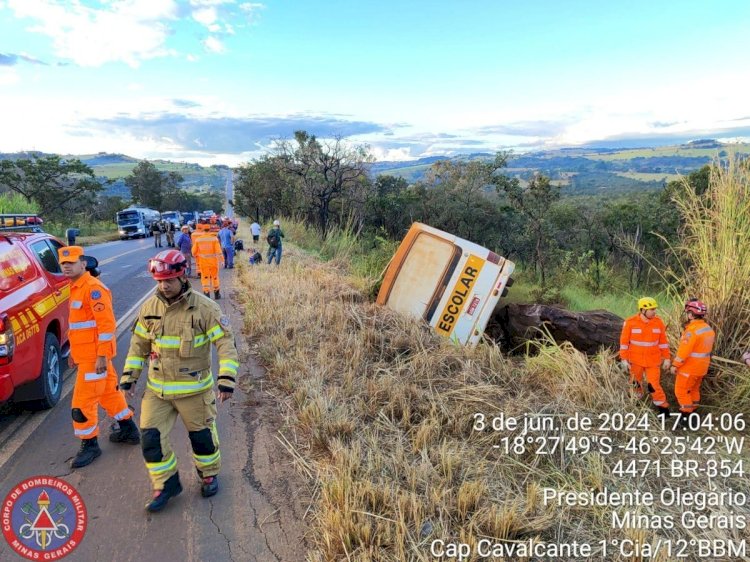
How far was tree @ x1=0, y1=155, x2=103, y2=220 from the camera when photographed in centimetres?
3416

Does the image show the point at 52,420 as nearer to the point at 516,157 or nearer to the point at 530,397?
the point at 530,397

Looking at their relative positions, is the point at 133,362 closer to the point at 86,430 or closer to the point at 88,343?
the point at 88,343

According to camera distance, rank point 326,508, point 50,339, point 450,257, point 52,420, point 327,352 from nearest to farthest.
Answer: point 326,508, point 52,420, point 50,339, point 327,352, point 450,257

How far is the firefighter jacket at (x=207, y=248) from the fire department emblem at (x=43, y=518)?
6956 millimetres

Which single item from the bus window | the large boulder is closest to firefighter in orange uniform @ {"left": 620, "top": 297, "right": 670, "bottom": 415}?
the large boulder

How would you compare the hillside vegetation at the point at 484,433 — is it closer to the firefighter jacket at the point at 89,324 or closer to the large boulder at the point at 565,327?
the large boulder at the point at 565,327

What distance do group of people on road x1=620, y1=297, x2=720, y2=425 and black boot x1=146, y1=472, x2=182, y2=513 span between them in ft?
13.8

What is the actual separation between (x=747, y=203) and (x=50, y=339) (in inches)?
274

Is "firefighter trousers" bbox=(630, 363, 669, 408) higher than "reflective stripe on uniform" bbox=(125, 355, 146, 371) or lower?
lower

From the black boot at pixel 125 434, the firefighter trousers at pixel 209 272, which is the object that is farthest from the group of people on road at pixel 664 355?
the firefighter trousers at pixel 209 272

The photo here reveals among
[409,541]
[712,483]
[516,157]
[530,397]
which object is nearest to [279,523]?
[409,541]

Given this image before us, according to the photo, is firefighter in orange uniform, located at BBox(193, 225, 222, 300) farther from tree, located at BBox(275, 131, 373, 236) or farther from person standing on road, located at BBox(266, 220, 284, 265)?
tree, located at BBox(275, 131, 373, 236)

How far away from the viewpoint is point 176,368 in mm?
3168

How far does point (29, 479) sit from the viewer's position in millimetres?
3494
